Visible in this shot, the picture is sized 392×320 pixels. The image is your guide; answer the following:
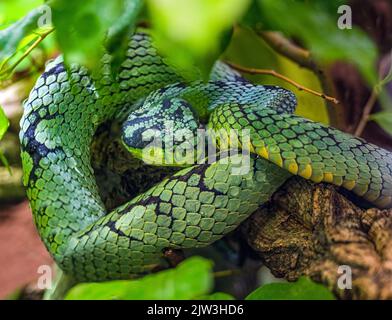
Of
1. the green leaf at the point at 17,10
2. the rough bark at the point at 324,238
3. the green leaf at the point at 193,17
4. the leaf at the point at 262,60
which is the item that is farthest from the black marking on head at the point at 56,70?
the green leaf at the point at 193,17

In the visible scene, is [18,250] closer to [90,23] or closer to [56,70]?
[56,70]

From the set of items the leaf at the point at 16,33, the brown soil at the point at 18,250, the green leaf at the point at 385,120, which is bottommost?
the brown soil at the point at 18,250

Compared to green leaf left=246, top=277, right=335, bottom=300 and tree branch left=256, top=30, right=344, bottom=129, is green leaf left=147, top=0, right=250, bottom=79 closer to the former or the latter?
green leaf left=246, top=277, right=335, bottom=300

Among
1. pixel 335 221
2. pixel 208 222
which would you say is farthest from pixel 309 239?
pixel 208 222

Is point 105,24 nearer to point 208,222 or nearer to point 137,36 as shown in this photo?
point 208,222

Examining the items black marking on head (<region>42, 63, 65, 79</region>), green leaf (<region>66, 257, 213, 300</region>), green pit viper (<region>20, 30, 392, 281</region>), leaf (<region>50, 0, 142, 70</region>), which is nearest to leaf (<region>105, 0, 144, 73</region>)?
leaf (<region>50, 0, 142, 70</region>)

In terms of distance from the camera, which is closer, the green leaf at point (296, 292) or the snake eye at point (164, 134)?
the green leaf at point (296, 292)

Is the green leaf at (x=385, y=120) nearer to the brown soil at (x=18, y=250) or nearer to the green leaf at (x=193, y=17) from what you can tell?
the green leaf at (x=193, y=17)
